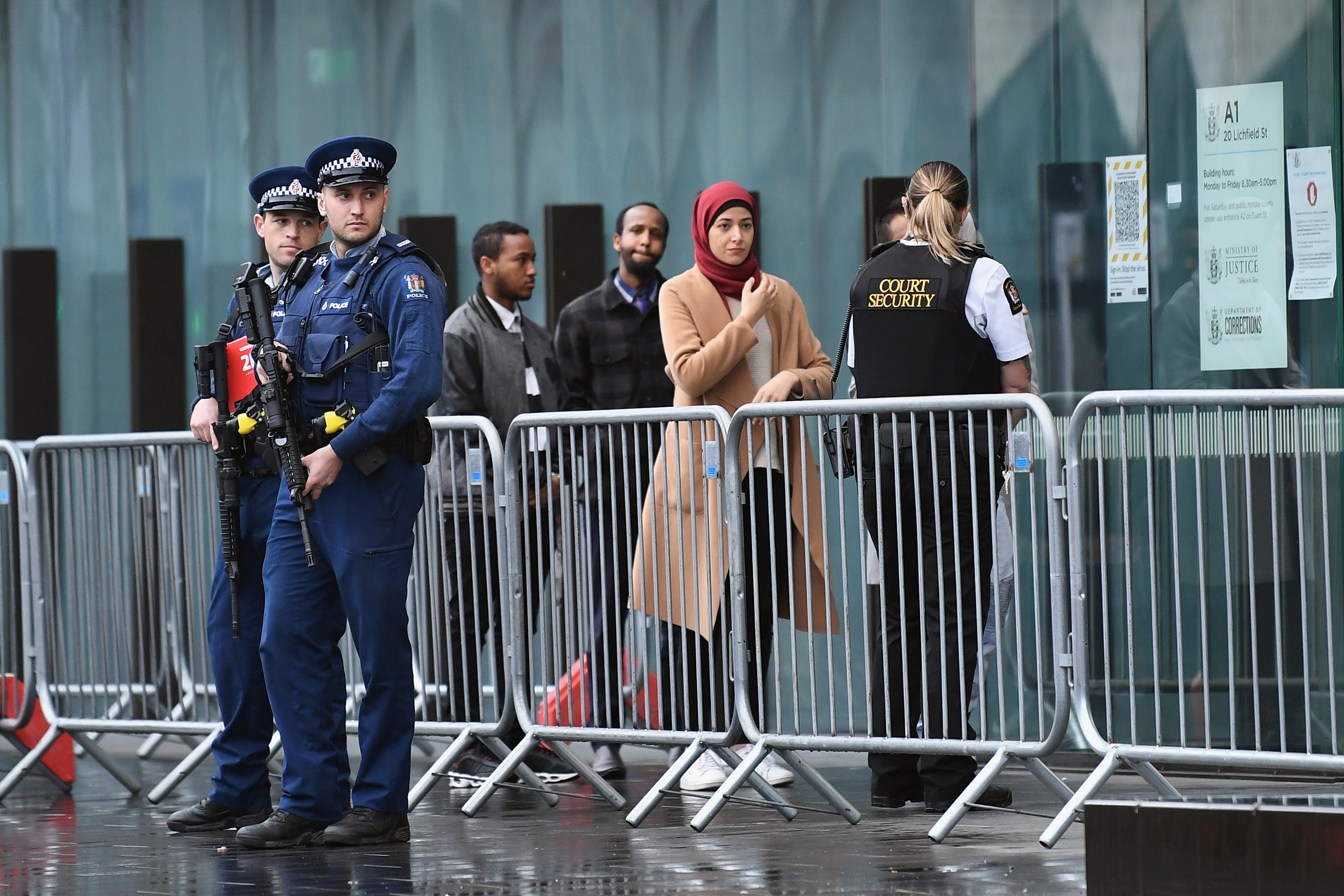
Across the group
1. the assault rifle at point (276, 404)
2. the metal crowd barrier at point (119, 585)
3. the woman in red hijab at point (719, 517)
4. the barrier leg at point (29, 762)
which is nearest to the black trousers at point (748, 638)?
the woman in red hijab at point (719, 517)

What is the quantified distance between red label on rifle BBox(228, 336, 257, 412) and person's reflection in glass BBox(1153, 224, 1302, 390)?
11.7 ft

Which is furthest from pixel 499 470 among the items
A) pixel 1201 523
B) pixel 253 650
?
pixel 1201 523

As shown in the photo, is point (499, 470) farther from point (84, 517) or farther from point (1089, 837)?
point (1089, 837)

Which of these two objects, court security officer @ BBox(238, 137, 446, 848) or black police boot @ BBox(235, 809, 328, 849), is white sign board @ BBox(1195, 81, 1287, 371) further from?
black police boot @ BBox(235, 809, 328, 849)

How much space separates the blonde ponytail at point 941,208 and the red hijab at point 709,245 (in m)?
0.94

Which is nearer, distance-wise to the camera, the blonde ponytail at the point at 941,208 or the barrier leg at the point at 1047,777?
the barrier leg at the point at 1047,777

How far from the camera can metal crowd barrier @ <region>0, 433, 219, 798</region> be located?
812 centimetres

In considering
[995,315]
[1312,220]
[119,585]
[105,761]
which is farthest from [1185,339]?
[105,761]

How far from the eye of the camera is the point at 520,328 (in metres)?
8.59

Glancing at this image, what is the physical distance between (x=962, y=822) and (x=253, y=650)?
245 centimetres

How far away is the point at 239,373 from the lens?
6781mm

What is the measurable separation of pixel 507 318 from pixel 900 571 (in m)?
2.68

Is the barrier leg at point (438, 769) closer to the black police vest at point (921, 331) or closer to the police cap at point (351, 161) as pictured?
the black police vest at point (921, 331)

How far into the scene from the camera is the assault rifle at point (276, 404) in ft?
20.5
